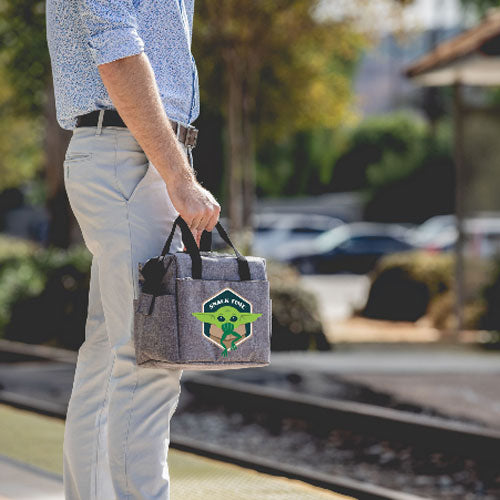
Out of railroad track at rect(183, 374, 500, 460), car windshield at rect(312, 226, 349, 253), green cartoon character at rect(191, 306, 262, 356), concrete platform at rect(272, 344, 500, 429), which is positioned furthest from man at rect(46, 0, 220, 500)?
car windshield at rect(312, 226, 349, 253)

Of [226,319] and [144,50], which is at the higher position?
[144,50]

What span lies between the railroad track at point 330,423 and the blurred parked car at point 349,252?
22.8m

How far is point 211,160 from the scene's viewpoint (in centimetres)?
3847

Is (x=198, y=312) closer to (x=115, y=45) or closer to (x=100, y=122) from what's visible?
(x=100, y=122)

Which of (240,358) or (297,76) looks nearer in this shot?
(240,358)

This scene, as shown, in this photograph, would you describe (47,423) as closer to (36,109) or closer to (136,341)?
(136,341)

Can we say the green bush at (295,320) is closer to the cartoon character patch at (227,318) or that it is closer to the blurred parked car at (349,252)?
the cartoon character patch at (227,318)

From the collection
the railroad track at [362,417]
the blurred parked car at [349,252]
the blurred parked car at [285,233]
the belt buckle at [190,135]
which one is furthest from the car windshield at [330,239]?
the belt buckle at [190,135]

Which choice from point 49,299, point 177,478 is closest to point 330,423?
point 177,478

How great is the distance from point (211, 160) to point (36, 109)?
853 inches

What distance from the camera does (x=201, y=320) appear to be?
2986 millimetres

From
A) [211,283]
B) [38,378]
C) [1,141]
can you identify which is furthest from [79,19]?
[1,141]

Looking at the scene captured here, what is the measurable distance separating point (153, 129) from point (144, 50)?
0.27m

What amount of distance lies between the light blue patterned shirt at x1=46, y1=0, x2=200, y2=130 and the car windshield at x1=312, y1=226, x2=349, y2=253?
28686mm
